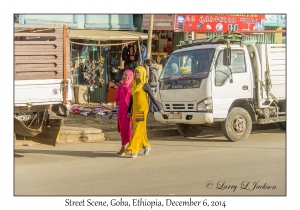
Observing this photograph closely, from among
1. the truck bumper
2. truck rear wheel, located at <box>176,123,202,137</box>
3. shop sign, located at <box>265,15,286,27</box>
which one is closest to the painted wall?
shop sign, located at <box>265,15,286,27</box>

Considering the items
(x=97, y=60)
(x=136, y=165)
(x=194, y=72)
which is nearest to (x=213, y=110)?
(x=194, y=72)

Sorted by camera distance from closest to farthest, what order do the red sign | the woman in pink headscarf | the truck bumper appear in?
the woman in pink headscarf, the truck bumper, the red sign

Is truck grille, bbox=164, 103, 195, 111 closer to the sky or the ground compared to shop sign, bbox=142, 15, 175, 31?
closer to the ground

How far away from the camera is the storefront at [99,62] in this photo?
17.2 metres

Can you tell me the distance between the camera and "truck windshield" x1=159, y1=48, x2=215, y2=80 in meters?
11.5

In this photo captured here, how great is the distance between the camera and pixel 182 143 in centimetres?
1181

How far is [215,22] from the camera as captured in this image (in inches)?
734

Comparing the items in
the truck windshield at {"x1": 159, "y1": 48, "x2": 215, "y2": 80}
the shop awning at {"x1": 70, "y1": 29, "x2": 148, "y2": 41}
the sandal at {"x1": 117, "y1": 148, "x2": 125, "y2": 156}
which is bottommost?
the sandal at {"x1": 117, "y1": 148, "x2": 125, "y2": 156}

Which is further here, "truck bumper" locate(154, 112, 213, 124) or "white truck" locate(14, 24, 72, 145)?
"truck bumper" locate(154, 112, 213, 124)

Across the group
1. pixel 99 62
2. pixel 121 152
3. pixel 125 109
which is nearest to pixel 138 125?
pixel 125 109

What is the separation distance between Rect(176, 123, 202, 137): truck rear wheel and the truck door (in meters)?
1.49

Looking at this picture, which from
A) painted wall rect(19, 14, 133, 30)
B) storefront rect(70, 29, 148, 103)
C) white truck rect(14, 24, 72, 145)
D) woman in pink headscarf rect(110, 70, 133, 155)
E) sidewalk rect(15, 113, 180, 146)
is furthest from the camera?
storefront rect(70, 29, 148, 103)

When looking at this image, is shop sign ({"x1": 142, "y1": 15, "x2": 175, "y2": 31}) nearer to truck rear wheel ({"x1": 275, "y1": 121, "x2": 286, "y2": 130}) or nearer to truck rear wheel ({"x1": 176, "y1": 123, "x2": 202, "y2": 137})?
truck rear wheel ({"x1": 275, "y1": 121, "x2": 286, "y2": 130})

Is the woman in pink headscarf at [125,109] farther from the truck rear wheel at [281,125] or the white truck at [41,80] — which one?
the truck rear wheel at [281,125]
